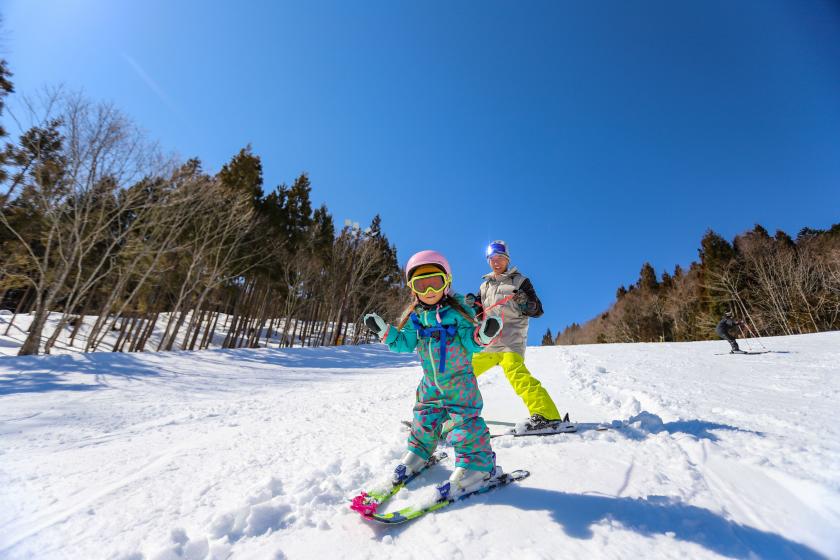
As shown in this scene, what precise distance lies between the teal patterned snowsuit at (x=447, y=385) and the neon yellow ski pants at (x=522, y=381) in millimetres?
991

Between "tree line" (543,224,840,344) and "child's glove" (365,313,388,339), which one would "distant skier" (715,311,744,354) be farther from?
"tree line" (543,224,840,344)

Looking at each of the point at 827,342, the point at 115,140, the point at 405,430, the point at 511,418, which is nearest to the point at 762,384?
the point at 511,418

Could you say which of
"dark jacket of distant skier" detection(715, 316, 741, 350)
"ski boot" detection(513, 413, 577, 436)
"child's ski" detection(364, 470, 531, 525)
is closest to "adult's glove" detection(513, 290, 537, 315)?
"ski boot" detection(513, 413, 577, 436)

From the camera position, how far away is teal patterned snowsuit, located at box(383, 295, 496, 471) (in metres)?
2.09

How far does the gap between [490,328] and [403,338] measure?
2.16 feet

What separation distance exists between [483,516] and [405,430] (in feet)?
5.23

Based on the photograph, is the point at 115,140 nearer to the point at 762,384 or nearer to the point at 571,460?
the point at 571,460

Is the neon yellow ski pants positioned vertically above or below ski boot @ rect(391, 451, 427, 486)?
above

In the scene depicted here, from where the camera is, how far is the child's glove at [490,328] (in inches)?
81.9

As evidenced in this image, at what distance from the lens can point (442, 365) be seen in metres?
2.18

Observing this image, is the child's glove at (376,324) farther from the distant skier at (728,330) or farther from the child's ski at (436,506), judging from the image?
the distant skier at (728,330)

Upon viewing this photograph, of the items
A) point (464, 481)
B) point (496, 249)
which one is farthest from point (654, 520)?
point (496, 249)

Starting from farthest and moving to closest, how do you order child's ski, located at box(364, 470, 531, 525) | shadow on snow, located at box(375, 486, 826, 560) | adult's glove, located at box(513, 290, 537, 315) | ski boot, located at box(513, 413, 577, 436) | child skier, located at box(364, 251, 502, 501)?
adult's glove, located at box(513, 290, 537, 315) < ski boot, located at box(513, 413, 577, 436) < child skier, located at box(364, 251, 502, 501) < child's ski, located at box(364, 470, 531, 525) < shadow on snow, located at box(375, 486, 826, 560)

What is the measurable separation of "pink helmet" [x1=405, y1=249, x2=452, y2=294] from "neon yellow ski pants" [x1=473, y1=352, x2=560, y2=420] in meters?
1.22
